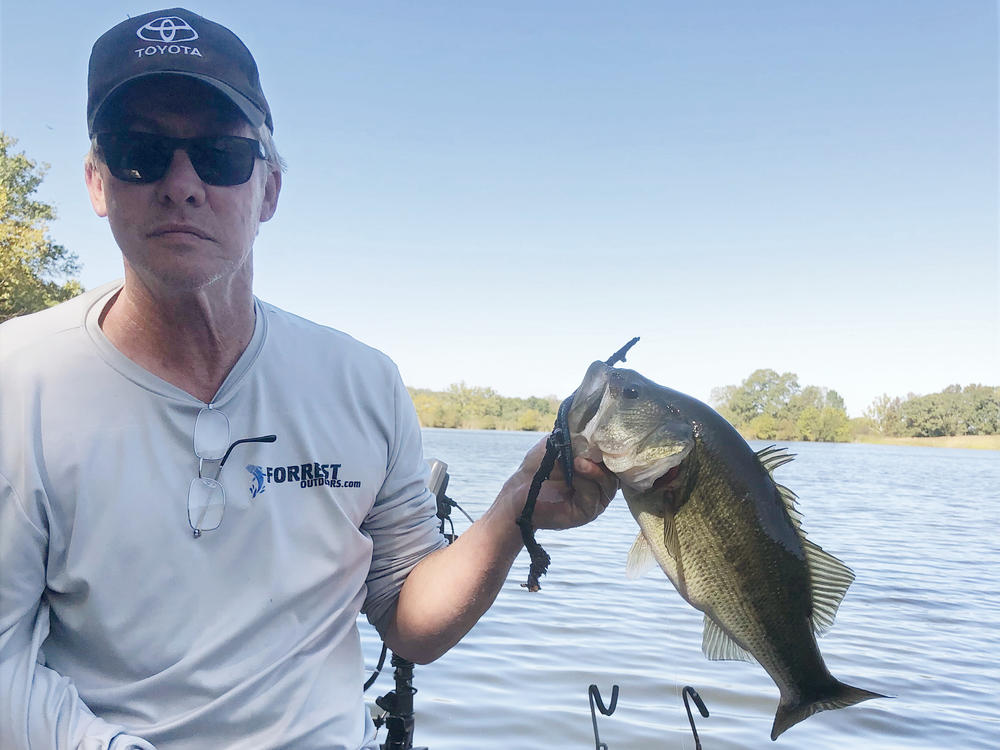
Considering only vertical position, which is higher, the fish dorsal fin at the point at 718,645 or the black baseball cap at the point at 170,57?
the black baseball cap at the point at 170,57

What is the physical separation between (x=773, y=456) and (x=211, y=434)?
54.9 inches

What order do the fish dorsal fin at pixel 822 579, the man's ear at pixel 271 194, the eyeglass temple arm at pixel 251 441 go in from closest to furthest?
the fish dorsal fin at pixel 822 579 → the eyeglass temple arm at pixel 251 441 → the man's ear at pixel 271 194

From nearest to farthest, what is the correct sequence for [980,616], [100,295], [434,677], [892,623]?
[100,295] < [434,677] < [892,623] < [980,616]

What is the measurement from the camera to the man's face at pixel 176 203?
1.97 meters

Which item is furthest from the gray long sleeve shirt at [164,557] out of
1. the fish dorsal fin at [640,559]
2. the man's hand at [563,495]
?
the fish dorsal fin at [640,559]

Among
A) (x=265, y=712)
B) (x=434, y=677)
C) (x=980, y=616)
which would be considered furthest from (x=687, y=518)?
(x=980, y=616)

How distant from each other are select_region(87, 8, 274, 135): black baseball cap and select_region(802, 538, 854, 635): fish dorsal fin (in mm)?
1786

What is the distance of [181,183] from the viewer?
198 centimetres

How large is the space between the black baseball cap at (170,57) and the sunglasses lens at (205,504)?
911 millimetres

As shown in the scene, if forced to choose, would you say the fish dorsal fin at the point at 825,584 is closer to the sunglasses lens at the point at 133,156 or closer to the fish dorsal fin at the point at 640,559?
the fish dorsal fin at the point at 640,559

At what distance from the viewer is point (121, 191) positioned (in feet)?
6.48

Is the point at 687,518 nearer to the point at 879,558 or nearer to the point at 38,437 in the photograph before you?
the point at 38,437

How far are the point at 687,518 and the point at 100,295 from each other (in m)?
1.61

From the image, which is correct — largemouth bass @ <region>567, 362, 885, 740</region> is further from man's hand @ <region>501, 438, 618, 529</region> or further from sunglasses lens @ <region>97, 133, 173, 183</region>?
sunglasses lens @ <region>97, 133, 173, 183</region>
